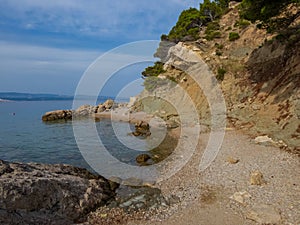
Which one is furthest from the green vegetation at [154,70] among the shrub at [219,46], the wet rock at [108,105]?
the wet rock at [108,105]

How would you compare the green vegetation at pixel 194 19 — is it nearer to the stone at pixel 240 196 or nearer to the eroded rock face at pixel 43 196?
the stone at pixel 240 196

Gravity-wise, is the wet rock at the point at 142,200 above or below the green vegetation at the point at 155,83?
below

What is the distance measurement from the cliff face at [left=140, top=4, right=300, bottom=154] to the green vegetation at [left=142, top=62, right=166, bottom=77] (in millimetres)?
5400

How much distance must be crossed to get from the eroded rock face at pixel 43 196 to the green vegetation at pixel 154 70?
3562 centimetres

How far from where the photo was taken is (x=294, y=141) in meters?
16.2

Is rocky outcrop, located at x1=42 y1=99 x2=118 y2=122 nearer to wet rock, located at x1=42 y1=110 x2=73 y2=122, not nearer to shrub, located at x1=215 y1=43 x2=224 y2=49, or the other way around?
wet rock, located at x1=42 y1=110 x2=73 y2=122

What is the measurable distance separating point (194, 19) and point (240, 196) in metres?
47.5

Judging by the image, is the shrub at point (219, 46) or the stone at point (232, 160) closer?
the stone at point (232, 160)

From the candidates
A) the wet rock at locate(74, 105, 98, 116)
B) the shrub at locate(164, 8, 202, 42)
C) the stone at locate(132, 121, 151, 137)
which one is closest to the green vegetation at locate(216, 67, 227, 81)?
the stone at locate(132, 121, 151, 137)

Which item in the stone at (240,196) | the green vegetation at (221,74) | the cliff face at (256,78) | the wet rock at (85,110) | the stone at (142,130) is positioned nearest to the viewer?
the stone at (240,196)

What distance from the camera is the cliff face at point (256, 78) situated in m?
19.1

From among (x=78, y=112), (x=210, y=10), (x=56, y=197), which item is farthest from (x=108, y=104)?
(x=56, y=197)

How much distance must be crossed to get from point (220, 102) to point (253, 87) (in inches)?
163

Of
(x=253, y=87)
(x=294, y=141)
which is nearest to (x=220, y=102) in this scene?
(x=253, y=87)
